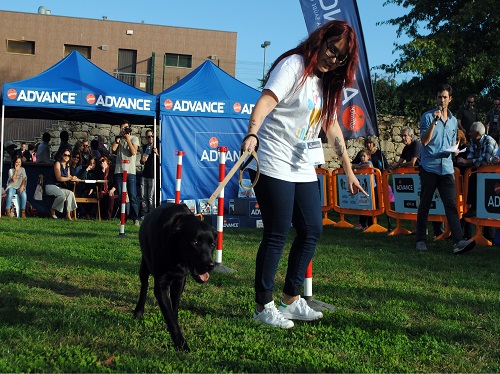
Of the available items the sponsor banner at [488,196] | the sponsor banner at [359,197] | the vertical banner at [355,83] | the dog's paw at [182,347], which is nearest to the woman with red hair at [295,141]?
the dog's paw at [182,347]

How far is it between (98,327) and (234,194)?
11.0 metres

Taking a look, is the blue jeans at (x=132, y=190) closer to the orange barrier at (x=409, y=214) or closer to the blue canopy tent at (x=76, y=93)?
the blue canopy tent at (x=76, y=93)

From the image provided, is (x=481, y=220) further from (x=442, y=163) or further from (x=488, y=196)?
(x=442, y=163)

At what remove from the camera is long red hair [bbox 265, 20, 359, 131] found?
401 centimetres

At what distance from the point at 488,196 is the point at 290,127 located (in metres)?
6.25

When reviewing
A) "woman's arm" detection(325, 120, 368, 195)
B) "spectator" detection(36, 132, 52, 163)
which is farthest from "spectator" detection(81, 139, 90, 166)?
"woman's arm" detection(325, 120, 368, 195)

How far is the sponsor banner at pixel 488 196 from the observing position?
9266mm

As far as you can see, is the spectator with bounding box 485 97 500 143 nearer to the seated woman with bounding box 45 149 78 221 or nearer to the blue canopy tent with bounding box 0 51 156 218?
the blue canopy tent with bounding box 0 51 156 218

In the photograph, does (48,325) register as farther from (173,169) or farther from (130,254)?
(173,169)

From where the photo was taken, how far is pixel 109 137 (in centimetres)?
2534

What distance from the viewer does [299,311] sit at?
171 inches

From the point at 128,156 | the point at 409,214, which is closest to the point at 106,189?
the point at 128,156

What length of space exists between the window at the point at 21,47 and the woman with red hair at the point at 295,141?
106 feet

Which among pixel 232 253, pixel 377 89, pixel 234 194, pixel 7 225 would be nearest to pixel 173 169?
pixel 234 194
